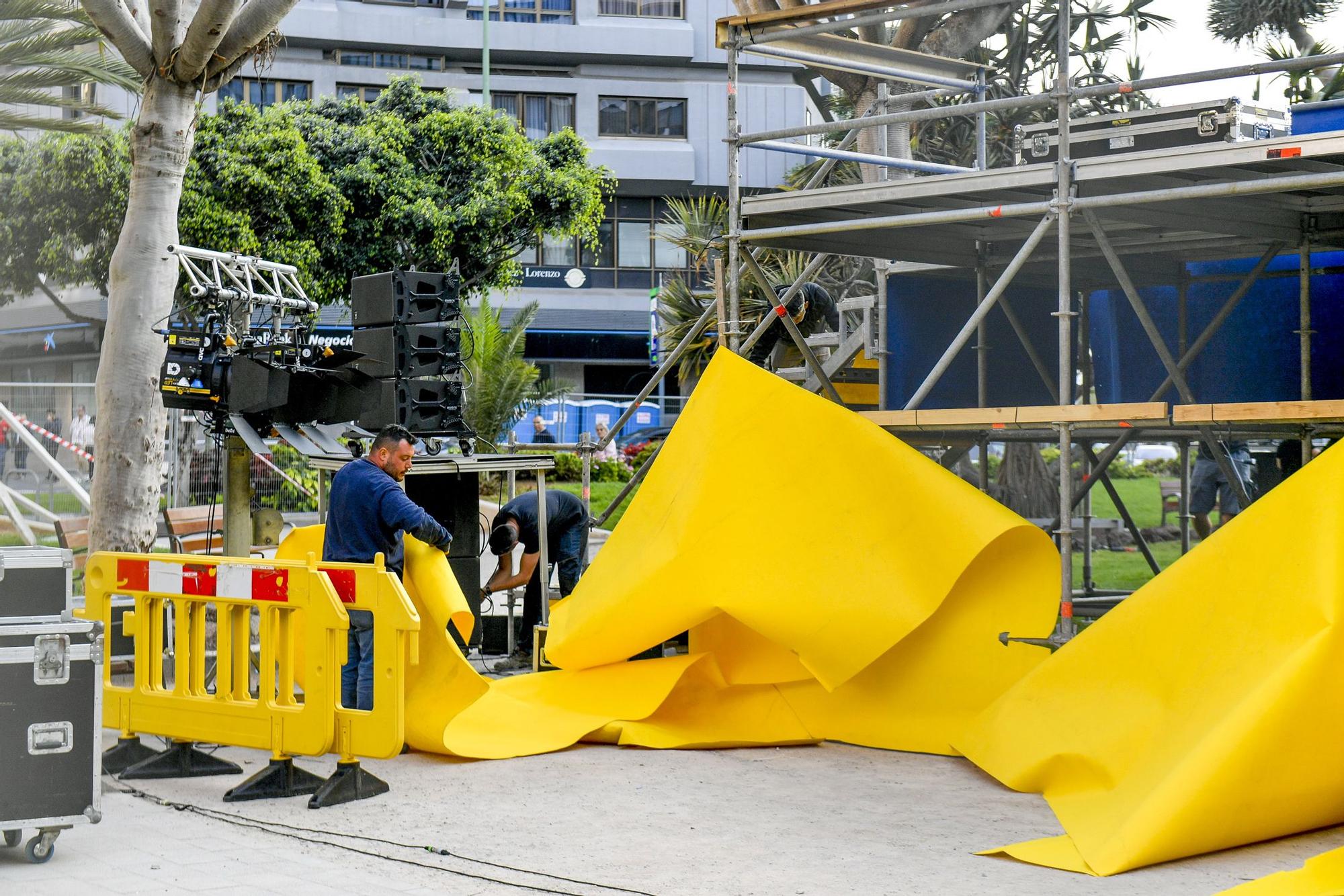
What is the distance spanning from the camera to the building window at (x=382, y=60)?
41125mm

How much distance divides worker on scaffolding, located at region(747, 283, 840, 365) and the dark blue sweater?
3808 mm

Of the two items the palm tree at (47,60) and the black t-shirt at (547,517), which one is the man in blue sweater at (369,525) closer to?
the black t-shirt at (547,517)

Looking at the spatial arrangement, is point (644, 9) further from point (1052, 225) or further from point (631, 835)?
point (631, 835)

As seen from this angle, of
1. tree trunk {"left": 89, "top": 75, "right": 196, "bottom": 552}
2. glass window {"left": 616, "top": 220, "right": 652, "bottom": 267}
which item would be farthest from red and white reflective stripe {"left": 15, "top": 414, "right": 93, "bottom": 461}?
glass window {"left": 616, "top": 220, "right": 652, "bottom": 267}

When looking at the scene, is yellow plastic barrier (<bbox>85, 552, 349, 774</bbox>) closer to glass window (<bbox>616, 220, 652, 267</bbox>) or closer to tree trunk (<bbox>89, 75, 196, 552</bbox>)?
tree trunk (<bbox>89, 75, 196, 552</bbox>)

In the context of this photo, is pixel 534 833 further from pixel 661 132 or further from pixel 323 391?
pixel 661 132

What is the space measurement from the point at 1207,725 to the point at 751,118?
124 feet

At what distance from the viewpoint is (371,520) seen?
24.6 feet

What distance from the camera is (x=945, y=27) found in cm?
1465

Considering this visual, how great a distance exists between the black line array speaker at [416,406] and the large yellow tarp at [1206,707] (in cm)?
473

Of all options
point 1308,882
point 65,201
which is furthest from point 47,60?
point 1308,882

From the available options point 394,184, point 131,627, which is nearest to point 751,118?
point 394,184

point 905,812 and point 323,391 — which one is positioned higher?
point 323,391

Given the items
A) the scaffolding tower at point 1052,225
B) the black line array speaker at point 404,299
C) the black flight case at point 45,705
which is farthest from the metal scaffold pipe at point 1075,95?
the black flight case at point 45,705
